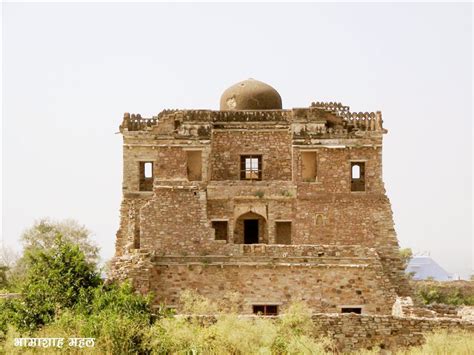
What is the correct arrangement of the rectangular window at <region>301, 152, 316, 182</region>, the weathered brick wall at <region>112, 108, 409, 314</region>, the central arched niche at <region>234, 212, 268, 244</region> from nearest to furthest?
the weathered brick wall at <region>112, 108, 409, 314</region>, the central arched niche at <region>234, 212, 268, 244</region>, the rectangular window at <region>301, 152, 316, 182</region>

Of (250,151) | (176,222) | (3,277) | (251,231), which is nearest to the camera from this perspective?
(176,222)

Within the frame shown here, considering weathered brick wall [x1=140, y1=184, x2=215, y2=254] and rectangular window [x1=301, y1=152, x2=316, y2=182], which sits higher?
rectangular window [x1=301, y1=152, x2=316, y2=182]

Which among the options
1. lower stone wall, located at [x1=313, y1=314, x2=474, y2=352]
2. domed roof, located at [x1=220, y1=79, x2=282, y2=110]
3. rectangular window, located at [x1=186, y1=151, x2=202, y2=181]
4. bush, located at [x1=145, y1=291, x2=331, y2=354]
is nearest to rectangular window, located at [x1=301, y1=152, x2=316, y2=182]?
domed roof, located at [x1=220, y1=79, x2=282, y2=110]

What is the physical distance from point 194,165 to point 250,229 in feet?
11.6

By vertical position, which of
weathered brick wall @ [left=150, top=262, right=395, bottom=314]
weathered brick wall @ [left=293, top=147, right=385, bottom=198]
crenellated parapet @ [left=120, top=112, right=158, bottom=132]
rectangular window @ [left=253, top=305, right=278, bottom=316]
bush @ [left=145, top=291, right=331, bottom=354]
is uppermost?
crenellated parapet @ [left=120, top=112, right=158, bottom=132]

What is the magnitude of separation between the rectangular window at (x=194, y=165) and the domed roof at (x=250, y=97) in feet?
9.14

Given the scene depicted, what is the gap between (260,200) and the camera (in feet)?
114

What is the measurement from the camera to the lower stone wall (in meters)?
22.8

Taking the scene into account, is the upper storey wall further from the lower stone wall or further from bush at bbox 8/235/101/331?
the lower stone wall

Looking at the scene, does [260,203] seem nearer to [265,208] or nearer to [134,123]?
[265,208]

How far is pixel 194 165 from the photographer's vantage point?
3628cm

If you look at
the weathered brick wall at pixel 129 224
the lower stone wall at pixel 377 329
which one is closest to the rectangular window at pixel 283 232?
the weathered brick wall at pixel 129 224

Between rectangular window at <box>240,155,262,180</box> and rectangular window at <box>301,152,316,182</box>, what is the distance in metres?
1.91

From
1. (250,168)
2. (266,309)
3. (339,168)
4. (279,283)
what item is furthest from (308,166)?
(266,309)
